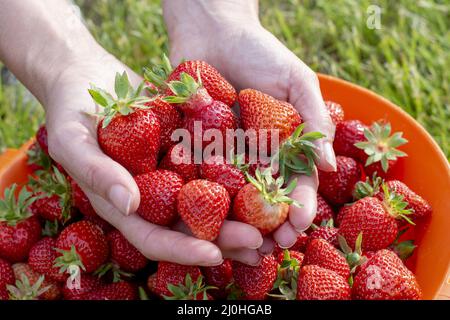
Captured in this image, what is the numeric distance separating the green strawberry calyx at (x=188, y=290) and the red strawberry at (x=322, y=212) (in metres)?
0.36

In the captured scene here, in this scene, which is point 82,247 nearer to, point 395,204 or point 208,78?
point 208,78

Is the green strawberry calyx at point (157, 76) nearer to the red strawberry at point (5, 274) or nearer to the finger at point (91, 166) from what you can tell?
the finger at point (91, 166)

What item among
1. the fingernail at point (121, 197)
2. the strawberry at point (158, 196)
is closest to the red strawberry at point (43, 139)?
the strawberry at point (158, 196)

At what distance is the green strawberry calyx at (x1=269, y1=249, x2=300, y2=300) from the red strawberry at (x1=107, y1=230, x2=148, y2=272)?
32cm

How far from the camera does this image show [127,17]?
2.80 meters

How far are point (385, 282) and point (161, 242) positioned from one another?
1.53 feet

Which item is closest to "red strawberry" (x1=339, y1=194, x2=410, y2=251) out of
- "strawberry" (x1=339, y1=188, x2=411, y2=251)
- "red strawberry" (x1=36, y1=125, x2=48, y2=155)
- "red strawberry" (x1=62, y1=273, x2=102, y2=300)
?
"strawberry" (x1=339, y1=188, x2=411, y2=251)

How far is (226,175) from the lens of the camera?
4.35 feet

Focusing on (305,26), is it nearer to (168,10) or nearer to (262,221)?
(168,10)

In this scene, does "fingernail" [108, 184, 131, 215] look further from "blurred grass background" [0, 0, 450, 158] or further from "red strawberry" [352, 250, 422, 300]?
"blurred grass background" [0, 0, 450, 158]

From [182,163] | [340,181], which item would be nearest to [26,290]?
[182,163]

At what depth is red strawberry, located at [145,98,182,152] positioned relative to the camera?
4.60 ft

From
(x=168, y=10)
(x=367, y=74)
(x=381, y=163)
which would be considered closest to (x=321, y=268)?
(x=381, y=163)

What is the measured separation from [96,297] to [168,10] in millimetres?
908
